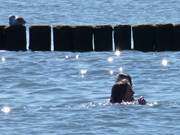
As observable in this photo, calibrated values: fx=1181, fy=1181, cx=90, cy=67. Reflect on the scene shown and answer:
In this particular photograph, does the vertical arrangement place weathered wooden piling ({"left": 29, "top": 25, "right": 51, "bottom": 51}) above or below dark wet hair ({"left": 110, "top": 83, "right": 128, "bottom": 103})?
above

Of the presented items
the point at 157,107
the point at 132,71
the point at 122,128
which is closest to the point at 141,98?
the point at 157,107

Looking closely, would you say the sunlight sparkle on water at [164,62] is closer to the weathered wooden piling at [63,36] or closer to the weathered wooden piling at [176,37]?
the weathered wooden piling at [176,37]

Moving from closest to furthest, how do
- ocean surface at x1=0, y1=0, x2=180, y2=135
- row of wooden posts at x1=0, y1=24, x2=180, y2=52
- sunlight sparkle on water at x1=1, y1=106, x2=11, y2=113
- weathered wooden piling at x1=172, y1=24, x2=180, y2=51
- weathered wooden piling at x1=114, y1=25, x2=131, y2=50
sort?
1. ocean surface at x1=0, y1=0, x2=180, y2=135
2. sunlight sparkle on water at x1=1, y1=106, x2=11, y2=113
3. weathered wooden piling at x1=172, y1=24, x2=180, y2=51
4. row of wooden posts at x1=0, y1=24, x2=180, y2=52
5. weathered wooden piling at x1=114, y1=25, x2=131, y2=50

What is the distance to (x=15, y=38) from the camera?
4275 cm

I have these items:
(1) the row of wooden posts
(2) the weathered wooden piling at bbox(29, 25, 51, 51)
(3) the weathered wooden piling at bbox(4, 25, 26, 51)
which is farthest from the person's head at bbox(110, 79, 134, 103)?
(3) the weathered wooden piling at bbox(4, 25, 26, 51)

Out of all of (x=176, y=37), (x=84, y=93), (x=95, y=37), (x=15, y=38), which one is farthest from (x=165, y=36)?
(x=84, y=93)

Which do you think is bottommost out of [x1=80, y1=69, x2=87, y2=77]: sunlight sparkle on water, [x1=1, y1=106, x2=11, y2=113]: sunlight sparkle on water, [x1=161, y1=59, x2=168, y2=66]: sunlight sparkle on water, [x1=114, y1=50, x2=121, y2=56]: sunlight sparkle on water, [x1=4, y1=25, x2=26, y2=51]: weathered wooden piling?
[x1=1, y1=106, x2=11, y2=113]: sunlight sparkle on water

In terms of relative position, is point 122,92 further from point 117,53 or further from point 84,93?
point 117,53

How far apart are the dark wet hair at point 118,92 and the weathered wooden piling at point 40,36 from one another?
34.3 ft

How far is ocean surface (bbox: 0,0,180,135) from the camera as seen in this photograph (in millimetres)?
29125

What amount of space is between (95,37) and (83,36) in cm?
50

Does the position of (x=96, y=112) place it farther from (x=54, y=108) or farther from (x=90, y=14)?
(x=90, y=14)

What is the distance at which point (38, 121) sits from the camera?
2980cm

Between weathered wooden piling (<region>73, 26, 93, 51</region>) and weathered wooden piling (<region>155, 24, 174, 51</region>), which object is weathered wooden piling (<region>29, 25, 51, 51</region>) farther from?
weathered wooden piling (<region>155, 24, 174, 51</region>)
